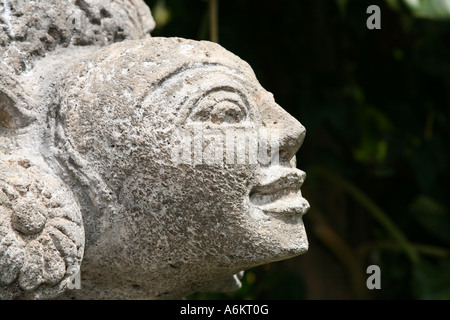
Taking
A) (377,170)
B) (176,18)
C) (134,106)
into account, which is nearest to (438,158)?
(377,170)

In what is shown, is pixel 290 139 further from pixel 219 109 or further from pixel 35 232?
pixel 35 232

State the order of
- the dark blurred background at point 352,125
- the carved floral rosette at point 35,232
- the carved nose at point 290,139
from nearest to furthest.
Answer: the carved floral rosette at point 35,232 < the carved nose at point 290,139 < the dark blurred background at point 352,125

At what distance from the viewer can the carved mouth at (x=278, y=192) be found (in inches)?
33.1

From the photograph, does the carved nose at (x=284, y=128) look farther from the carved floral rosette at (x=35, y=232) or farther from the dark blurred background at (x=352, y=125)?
the dark blurred background at (x=352, y=125)

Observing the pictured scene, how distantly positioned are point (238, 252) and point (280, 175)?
0.36 feet

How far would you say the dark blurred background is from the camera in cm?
166

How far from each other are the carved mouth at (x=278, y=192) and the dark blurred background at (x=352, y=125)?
72cm

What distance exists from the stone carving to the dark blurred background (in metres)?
0.74

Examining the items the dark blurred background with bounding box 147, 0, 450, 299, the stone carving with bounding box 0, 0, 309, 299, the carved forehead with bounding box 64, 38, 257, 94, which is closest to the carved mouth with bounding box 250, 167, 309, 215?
the stone carving with bounding box 0, 0, 309, 299

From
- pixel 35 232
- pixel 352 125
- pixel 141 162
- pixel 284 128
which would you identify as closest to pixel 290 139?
pixel 284 128

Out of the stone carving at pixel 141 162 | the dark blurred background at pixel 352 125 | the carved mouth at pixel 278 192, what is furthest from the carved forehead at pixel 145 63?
the dark blurred background at pixel 352 125

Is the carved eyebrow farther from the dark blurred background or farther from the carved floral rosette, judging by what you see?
the dark blurred background

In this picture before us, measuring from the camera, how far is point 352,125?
1.80 m

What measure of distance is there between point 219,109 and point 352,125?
1.04 m
